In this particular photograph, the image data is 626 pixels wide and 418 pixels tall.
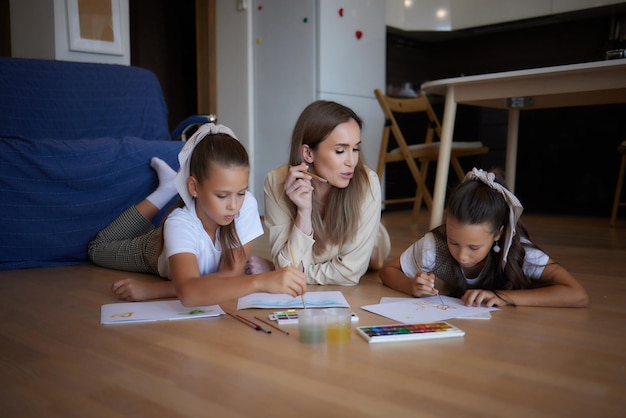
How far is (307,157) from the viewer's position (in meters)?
1.87

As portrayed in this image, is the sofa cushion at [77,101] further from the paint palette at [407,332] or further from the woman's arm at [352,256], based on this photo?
the paint palette at [407,332]

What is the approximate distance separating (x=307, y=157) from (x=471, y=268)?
0.62m

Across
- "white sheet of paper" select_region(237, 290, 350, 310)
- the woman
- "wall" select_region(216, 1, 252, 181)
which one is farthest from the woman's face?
"wall" select_region(216, 1, 252, 181)

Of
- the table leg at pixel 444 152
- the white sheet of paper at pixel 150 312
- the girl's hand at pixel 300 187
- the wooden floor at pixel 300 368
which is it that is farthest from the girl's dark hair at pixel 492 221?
the table leg at pixel 444 152

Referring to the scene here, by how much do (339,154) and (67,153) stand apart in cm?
120

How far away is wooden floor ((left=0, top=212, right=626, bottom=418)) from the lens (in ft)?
3.14

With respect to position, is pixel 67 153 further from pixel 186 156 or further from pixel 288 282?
pixel 288 282

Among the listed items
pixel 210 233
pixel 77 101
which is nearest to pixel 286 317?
pixel 210 233

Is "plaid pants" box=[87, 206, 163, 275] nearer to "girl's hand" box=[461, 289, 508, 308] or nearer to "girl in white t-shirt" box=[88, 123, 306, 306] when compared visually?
"girl in white t-shirt" box=[88, 123, 306, 306]

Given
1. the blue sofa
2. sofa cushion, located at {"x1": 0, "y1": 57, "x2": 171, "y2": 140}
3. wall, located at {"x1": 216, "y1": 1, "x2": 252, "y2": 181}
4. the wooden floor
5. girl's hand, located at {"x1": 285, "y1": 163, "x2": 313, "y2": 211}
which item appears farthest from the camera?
wall, located at {"x1": 216, "y1": 1, "x2": 252, "y2": 181}

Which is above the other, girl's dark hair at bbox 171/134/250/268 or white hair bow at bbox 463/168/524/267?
girl's dark hair at bbox 171/134/250/268

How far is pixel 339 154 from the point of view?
5.95ft

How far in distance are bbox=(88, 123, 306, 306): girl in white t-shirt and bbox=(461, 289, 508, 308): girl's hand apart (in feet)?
1.74

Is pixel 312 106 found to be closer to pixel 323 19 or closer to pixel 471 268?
pixel 471 268
